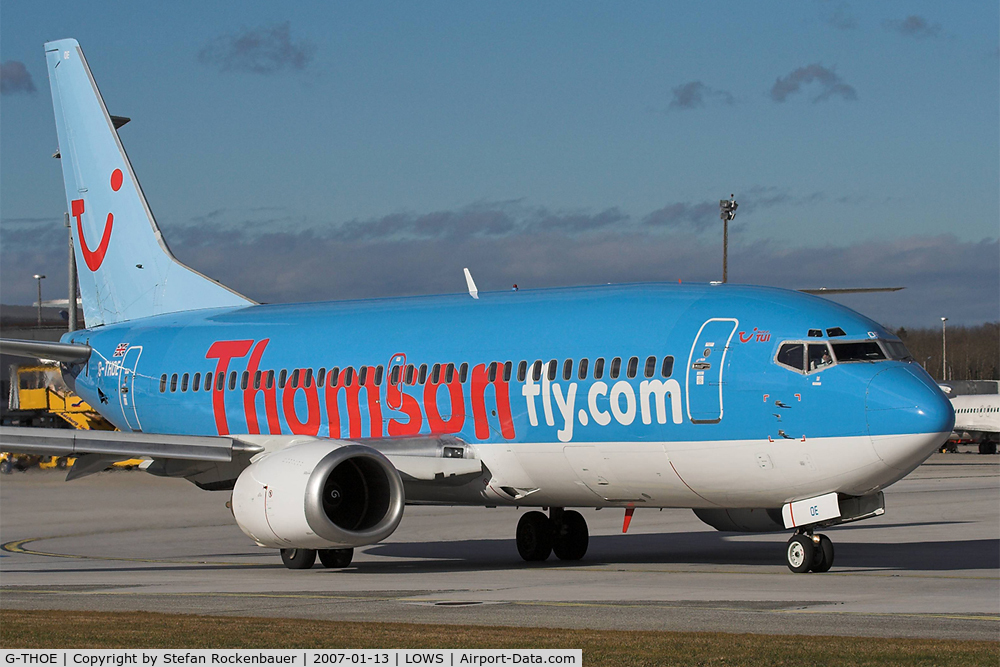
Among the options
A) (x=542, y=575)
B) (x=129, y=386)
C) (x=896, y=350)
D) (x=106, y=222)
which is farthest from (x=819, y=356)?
(x=106, y=222)

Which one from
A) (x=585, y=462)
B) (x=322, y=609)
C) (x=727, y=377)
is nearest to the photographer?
(x=322, y=609)

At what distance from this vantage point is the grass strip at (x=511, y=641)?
1144 centimetres

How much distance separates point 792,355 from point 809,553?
9.26ft

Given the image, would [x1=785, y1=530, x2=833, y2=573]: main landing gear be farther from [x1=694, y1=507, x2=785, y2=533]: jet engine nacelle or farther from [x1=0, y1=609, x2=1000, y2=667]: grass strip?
[x1=0, y1=609, x2=1000, y2=667]: grass strip

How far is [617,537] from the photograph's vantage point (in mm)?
29344

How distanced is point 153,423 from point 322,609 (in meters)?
12.3

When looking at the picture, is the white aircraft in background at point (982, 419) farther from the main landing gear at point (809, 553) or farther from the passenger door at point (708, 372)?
the passenger door at point (708, 372)

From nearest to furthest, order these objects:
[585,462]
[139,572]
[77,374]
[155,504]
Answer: [585,462] → [139,572] → [77,374] → [155,504]

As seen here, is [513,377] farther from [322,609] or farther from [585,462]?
[322,609]

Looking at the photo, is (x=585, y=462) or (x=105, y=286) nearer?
(x=585, y=462)

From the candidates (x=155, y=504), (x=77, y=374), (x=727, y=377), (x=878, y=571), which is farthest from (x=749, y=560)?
(x=155, y=504)

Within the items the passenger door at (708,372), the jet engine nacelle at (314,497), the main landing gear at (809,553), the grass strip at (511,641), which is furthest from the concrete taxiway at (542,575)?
the passenger door at (708,372)

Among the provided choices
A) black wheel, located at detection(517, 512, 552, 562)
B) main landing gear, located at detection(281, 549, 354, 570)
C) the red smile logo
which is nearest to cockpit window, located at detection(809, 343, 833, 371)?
black wheel, located at detection(517, 512, 552, 562)

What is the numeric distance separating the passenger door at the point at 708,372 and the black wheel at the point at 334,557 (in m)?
6.70
